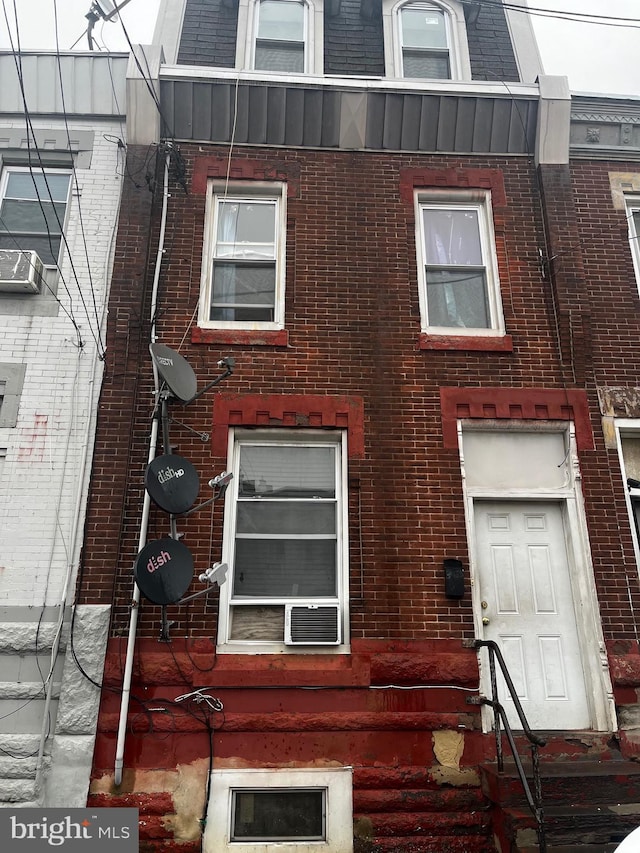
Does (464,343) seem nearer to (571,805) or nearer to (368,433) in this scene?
(368,433)

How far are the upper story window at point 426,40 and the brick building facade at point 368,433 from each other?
0.20 feet

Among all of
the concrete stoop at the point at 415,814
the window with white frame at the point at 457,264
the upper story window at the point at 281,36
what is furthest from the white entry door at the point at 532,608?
the upper story window at the point at 281,36

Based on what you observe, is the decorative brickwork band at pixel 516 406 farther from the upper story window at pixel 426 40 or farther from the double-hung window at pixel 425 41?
the double-hung window at pixel 425 41

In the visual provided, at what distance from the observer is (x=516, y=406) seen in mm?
7176

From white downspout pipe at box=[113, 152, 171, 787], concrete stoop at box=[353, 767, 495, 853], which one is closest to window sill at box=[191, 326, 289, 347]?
white downspout pipe at box=[113, 152, 171, 787]

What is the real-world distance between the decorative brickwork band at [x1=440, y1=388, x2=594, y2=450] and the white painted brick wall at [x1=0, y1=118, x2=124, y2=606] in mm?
3748

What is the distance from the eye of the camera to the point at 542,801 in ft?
17.1

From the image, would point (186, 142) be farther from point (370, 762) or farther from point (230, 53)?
point (370, 762)

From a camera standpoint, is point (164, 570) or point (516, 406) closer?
point (164, 570)

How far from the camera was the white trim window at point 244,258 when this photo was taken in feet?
25.0

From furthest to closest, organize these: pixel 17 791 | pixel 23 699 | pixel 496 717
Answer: pixel 23 699 < pixel 496 717 < pixel 17 791

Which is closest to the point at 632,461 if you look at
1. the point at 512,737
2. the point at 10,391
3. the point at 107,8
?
the point at 512,737

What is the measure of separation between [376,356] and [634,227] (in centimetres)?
386

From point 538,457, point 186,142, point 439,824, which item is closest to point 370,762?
point 439,824
